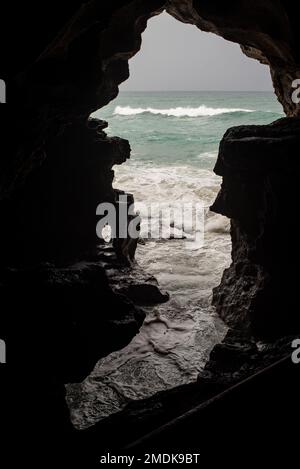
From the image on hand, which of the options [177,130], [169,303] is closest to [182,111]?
[177,130]

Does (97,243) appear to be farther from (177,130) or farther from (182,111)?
(182,111)

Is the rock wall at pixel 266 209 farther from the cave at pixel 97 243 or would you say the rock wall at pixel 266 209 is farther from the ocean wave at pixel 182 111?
the ocean wave at pixel 182 111

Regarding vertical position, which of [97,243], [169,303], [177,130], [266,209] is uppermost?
[177,130]

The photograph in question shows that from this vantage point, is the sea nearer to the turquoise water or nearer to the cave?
the cave

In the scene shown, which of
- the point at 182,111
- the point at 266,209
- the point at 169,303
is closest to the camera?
the point at 266,209

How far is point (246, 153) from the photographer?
5.60 meters

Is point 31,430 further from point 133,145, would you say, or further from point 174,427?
point 133,145

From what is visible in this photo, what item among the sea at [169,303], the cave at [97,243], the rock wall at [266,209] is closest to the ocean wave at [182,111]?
the sea at [169,303]

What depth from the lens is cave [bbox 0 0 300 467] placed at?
3.12 metres

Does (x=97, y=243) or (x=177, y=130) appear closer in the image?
(x=97, y=243)

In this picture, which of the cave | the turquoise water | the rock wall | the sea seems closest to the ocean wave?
the turquoise water

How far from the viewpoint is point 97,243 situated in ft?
26.1

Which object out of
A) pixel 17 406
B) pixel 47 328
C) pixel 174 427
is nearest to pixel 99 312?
pixel 47 328

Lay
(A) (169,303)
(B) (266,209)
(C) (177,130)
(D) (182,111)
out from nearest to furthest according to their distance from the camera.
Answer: (B) (266,209)
(A) (169,303)
(C) (177,130)
(D) (182,111)
